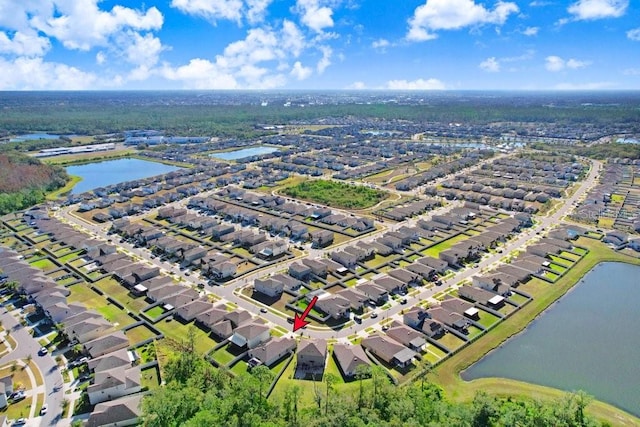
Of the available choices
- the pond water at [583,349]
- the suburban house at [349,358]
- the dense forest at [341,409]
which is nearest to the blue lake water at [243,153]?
the suburban house at [349,358]

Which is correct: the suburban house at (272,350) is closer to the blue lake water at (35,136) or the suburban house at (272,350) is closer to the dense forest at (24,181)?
the dense forest at (24,181)

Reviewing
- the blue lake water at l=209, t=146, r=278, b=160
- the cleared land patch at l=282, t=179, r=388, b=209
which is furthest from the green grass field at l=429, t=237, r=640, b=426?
the blue lake water at l=209, t=146, r=278, b=160

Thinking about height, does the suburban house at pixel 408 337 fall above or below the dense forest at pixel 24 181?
below

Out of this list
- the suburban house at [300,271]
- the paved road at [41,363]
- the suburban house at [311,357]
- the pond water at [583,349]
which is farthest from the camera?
the suburban house at [300,271]

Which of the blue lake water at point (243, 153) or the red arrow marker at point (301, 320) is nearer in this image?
the red arrow marker at point (301, 320)

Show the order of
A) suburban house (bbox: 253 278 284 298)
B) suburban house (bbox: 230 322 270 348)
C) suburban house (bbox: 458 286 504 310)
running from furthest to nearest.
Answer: suburban house (bbox: 253 278 284 298)
suburban house (bbox: 458 286 504 310)
suburban house (bbox: 230 322 270 348)

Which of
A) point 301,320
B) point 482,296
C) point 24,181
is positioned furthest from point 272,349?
point 24,181

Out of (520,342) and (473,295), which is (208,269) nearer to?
(473,295)

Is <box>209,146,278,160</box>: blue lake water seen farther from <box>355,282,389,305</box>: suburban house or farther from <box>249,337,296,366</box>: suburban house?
<box>249,337,296,366</box>: suburban house
